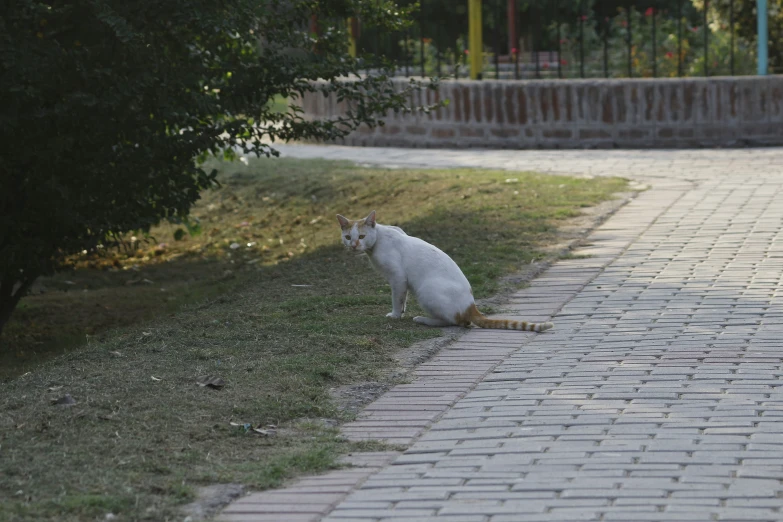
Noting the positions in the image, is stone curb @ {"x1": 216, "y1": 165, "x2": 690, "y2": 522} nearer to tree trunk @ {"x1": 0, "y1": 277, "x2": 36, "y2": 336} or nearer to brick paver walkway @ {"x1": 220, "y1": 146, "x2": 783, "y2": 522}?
brick paver walkway @ {"x1": 220, "y1": 146, "x2": 783, "y2": 522}

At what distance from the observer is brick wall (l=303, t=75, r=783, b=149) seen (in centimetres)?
1510

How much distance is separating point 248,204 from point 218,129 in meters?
5.17

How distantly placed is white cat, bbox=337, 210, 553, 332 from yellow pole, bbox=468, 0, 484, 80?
9.83 meters

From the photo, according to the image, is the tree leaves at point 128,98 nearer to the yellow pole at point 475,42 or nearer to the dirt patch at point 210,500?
the dirt patch at point 210,500

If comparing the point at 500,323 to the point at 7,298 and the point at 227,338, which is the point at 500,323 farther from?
the point at 7,298

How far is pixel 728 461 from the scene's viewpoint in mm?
4387

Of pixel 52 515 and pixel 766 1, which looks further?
pixel 766 1

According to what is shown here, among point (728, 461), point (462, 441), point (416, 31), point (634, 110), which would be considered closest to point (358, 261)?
point (462, 441)

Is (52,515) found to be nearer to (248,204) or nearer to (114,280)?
(114,280)

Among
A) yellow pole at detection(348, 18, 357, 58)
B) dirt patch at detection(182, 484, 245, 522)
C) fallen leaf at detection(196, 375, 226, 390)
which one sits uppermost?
yellow pole at detection(348, 18, 357, 58)

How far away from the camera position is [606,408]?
5.13 m

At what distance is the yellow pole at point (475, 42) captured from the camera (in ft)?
54.5

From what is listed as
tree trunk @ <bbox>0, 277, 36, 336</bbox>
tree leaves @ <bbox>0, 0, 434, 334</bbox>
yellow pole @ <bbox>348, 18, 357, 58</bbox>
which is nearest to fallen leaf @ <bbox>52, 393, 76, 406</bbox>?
tree leaves @ <bbox>0, 0, 434, 334</bbox>

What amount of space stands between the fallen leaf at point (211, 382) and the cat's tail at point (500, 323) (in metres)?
1.72
